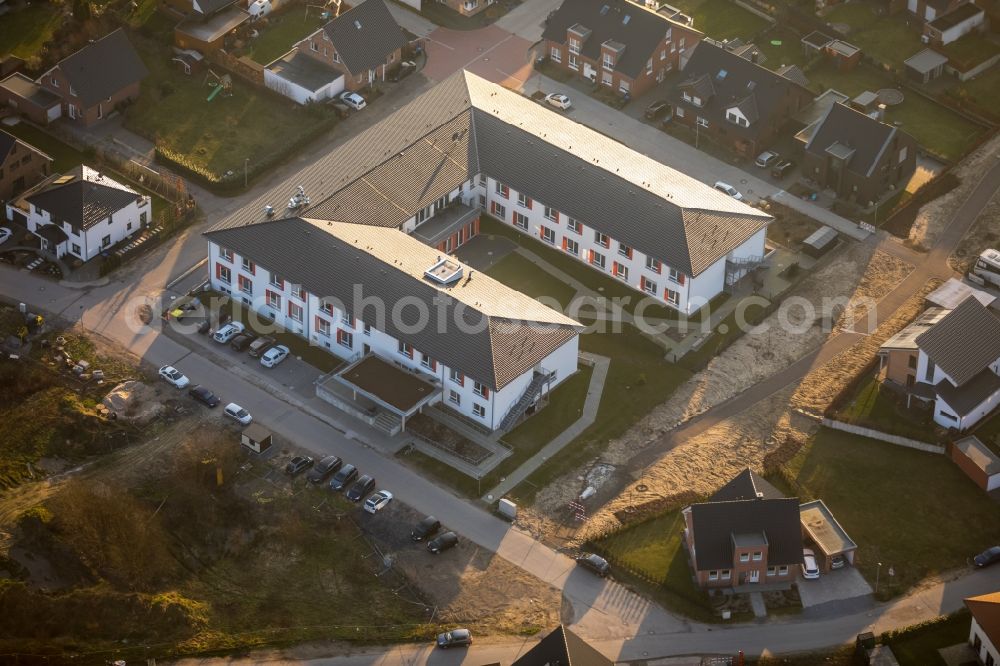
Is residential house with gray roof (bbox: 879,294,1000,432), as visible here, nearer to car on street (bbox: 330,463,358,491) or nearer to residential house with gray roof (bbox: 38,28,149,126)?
car on street (bbox: 330,463,358,491)

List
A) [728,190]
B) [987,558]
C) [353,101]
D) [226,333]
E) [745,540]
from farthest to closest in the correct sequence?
[353,101], [728,190], [226,333], [987,558], [745,540]

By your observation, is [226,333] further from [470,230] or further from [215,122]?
[215,122]

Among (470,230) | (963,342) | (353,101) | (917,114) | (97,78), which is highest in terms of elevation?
(97,78)

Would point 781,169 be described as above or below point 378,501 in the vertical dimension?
above

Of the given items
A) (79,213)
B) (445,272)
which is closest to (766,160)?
(445,272)

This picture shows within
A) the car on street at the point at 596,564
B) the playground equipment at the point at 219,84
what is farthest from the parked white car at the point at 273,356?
the playground equipment at the point at 219,84

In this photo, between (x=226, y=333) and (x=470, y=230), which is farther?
(x=470, y=230)

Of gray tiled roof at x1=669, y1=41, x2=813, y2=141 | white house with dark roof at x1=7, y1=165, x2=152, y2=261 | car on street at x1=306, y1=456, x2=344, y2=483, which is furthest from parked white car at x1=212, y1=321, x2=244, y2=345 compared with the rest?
gray tiled roof at x1=669, y1=41, x2=813, y2=141
